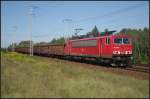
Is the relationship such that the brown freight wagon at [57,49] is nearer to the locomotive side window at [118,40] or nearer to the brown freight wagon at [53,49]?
the brown freight wagon at [53,49]

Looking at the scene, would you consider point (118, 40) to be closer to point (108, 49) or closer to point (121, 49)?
point (121, 49)

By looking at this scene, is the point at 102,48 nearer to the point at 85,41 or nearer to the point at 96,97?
the point at 85,41

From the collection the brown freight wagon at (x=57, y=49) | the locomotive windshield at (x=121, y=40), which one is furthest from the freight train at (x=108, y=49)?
the brown freight wagon at (x=57, y=49)

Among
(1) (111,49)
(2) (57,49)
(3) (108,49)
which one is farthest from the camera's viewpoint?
(2) (57,49)

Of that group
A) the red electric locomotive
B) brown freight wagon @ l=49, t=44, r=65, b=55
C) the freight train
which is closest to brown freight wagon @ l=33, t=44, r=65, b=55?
brown freight wagon @ l=49, t=44, r=65, b=55

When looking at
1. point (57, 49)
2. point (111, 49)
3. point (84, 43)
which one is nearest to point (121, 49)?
point (111, 49)

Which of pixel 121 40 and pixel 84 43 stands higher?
pixel 121 40

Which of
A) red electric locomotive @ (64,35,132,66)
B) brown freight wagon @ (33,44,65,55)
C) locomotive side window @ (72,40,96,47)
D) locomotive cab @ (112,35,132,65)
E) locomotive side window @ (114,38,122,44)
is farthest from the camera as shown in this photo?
brown freight wagon @ (33,44,65,55)

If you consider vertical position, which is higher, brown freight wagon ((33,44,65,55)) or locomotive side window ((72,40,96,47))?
locomotive side window ((72,40,96,47))

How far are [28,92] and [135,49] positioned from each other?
34734 mm

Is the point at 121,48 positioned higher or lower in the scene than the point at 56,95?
higher

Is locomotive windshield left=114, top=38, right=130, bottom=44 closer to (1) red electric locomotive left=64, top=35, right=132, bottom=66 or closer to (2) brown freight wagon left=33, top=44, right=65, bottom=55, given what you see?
(1) red electric locomotive left=64, top=35, right=132, bottom=66

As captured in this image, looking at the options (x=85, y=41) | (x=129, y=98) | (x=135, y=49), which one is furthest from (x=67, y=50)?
(x=129, y=98)

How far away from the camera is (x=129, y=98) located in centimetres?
1016
